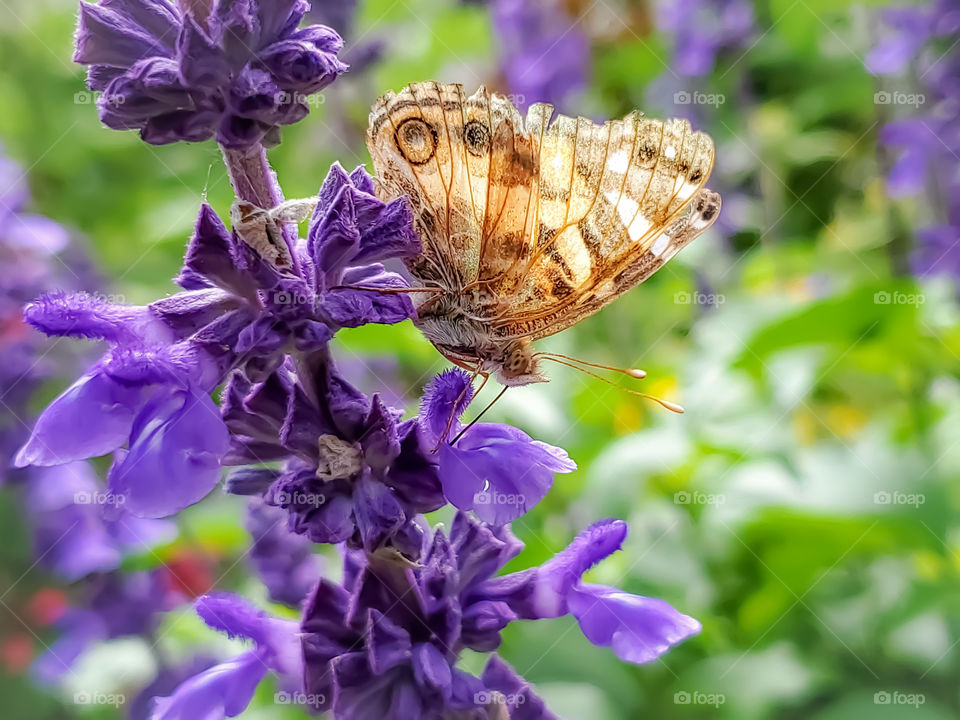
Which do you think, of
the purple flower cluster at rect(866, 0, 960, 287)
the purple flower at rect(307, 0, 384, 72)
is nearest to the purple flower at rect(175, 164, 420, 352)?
the purple flower at rect(307, 0, 384, 72)

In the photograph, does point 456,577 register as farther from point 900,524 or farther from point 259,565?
point 900,524

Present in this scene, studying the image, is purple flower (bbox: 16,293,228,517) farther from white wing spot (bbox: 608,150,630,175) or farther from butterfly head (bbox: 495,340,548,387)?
white wing spot (bbox: 608,150,630,175)
